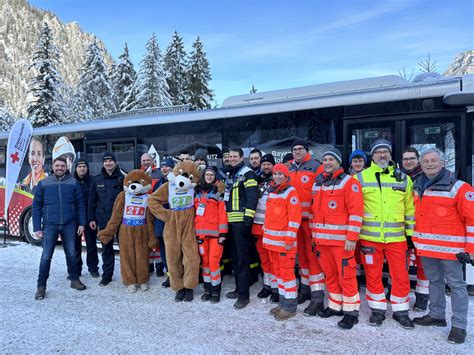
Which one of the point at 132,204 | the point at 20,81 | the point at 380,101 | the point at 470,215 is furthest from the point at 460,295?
the point at 20,81

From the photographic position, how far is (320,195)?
4.12m

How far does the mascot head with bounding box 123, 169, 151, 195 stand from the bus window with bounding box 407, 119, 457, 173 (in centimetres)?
378

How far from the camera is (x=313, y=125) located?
5.58m

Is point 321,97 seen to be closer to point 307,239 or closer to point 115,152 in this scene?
point 307,239

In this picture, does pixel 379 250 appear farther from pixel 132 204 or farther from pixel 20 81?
pixel 20 81

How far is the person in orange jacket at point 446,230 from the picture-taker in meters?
3.54

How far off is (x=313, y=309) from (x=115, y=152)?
519 cm

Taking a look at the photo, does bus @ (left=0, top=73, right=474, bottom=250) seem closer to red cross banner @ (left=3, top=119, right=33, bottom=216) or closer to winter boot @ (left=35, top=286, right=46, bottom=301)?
red cross banner @ (left=3, top=119, right=33, bottom=216)

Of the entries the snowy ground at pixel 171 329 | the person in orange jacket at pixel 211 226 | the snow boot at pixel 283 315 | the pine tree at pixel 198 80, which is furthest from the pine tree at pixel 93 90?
the snow boot at pixel 283 315

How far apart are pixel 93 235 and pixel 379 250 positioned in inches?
176

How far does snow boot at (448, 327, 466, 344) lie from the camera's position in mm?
3561

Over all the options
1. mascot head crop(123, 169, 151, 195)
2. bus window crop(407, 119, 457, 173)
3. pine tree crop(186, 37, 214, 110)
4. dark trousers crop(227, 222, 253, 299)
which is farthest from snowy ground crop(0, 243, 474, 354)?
pine tree crop(186, 37, 214, 110)

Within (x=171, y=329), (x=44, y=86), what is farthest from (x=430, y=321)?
(x=44, y=86)

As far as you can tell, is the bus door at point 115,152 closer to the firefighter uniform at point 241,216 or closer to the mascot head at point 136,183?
the mascot head at point 136,183
